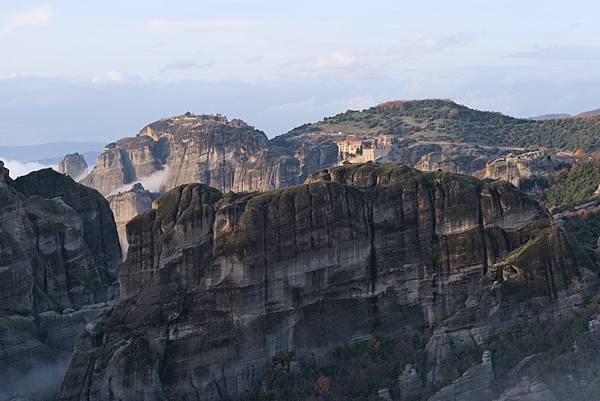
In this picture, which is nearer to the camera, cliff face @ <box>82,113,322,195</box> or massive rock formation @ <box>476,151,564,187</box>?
massive rock formation @ <box>476,151,564,187</box>

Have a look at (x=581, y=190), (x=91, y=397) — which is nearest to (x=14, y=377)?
(x=91, y=397)

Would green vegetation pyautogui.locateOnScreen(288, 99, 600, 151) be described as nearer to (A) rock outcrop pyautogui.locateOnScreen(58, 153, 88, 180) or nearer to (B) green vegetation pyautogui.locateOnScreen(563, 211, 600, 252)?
(A) rock outcrop pyautogui.locateOnScreen(58, 153, 88, 180)

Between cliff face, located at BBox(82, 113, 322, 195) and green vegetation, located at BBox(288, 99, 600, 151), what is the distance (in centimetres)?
1769

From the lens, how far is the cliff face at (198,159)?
463 ft

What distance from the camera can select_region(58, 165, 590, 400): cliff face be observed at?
5522 cm

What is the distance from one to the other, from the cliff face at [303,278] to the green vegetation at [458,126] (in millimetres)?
84073

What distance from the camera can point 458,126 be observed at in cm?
16188

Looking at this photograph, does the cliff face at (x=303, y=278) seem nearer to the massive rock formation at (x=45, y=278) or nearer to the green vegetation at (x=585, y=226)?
the massive rock formation at (x=45, y=278)

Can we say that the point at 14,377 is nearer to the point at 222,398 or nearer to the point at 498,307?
the point at 222,398

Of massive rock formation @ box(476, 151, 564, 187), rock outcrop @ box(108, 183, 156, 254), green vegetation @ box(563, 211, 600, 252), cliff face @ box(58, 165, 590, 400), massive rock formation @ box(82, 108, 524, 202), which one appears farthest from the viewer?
massive rock formation @ box(82, 108, 524, 202)

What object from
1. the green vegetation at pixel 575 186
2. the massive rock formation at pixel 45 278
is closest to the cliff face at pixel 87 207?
the massive rock formation at pixel 45 278

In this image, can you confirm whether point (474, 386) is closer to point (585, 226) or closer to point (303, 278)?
point (303, 278)

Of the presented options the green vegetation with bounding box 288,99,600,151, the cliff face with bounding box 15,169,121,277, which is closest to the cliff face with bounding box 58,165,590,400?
the cliff face with bounding box 15,169,121,277

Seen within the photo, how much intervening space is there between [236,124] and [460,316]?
102 m
